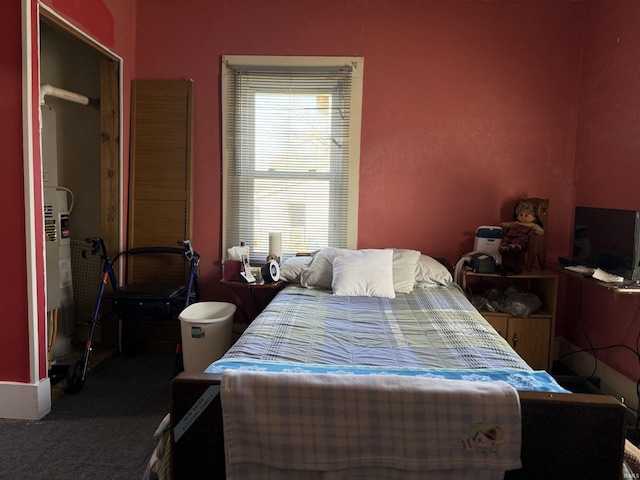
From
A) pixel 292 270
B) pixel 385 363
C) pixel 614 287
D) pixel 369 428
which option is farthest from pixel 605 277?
pixel 369 428

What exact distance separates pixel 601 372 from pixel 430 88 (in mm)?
2294

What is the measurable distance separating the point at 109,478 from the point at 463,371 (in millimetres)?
1590

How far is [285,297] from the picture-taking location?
9.53ft

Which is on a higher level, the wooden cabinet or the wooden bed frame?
the wooden bed frame

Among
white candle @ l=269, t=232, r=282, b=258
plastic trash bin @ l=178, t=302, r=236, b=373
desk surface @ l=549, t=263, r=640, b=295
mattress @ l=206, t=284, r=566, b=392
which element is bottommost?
plastic trash bin @ l=178, t=302, r=236, b=373

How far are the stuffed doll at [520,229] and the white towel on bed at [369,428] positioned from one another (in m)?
2.20

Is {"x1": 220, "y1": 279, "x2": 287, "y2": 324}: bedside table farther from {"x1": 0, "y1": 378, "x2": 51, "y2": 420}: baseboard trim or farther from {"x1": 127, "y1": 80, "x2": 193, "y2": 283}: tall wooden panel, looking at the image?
{"x1": 0, "y1": 378, "x2": 51, "y2": 420}: baseboard trim

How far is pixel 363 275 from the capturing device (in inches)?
119

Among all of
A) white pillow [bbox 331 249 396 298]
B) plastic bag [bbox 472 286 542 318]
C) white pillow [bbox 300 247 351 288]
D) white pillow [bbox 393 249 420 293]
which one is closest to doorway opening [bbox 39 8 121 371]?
white pillow [bbox 300 247 351 288]

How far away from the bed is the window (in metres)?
0.40

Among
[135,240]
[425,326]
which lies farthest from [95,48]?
[425,326]

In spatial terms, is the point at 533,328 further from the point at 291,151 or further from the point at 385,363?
the point at 291,151

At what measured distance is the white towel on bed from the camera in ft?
4.12

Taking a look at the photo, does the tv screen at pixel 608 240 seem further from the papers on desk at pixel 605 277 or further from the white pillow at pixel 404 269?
the white pillow at pixel 404 269
